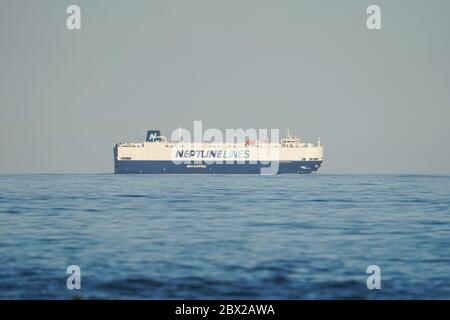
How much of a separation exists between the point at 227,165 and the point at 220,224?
310ft

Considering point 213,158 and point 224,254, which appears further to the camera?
point 213,158

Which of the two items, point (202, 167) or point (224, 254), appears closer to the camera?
point (224, 254)

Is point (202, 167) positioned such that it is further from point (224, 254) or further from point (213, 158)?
point (224, 254)

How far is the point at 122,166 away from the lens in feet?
410

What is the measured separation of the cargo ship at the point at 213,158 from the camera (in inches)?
4909

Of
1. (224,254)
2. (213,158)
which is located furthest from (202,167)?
(224,254)

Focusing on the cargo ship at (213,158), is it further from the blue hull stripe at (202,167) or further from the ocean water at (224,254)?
the ocean water at (224,254)

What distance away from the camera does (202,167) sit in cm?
12612

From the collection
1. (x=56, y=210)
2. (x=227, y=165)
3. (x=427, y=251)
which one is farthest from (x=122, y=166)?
(x=427, y=251)

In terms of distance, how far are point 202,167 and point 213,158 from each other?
9.64ft

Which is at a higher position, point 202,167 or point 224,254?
point 224,254

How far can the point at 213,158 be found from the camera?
12481 centimetres

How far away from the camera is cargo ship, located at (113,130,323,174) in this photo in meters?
125

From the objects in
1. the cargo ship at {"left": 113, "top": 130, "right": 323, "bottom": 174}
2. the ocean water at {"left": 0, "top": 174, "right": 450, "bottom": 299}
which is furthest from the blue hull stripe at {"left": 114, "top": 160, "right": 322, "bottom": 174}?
the ocean water at {"left": 0, "top": 174, "right": 450, "bottom": 299}
